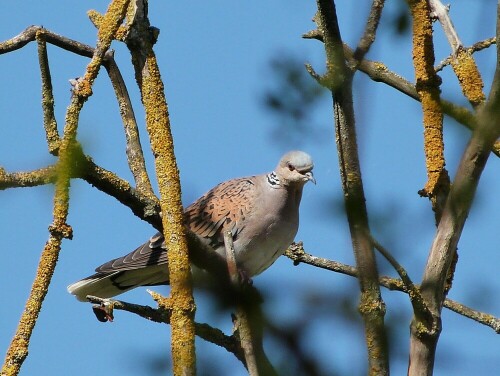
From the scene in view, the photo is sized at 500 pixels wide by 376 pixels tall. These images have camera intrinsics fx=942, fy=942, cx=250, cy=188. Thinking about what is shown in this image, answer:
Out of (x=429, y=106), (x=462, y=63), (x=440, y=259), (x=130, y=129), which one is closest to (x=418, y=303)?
(x=440, y=259)

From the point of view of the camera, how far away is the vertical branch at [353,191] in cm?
183

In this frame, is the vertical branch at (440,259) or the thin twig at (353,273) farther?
the thin twig at (353,273)

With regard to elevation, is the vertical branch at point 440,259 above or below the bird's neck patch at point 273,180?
below

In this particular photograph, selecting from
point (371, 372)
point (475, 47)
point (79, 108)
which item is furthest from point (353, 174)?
point (475, 47)

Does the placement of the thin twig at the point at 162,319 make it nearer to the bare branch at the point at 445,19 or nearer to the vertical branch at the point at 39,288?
the vertical branch at the point at 39,288

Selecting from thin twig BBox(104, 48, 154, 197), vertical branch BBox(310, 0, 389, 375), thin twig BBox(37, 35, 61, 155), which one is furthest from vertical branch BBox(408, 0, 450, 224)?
thin twig BBox(37, 35, 61, 155)

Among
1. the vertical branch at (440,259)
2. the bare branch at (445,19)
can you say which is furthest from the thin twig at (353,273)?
the bare branch at (445,19)

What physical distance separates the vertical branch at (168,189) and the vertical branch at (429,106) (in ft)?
2.71

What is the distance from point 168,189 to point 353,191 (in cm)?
92

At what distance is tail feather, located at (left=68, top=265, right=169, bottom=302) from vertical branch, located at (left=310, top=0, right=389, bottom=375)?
2834 millimetres

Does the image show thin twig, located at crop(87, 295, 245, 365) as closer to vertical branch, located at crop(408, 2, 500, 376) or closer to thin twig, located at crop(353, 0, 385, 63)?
vertical branch, located at crop(408, 2, 500, 376)

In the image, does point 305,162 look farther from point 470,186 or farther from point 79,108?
point 470,186

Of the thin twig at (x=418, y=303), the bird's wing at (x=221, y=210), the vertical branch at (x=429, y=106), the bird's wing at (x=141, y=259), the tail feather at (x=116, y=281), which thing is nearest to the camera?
the thin twig at (x=418, y=303)

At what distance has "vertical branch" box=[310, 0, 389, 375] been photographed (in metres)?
1.83
